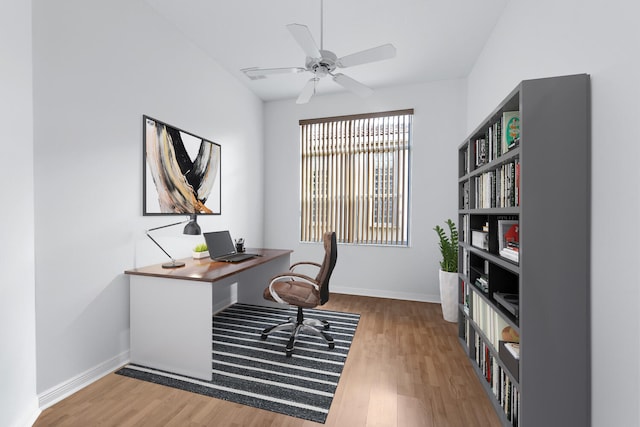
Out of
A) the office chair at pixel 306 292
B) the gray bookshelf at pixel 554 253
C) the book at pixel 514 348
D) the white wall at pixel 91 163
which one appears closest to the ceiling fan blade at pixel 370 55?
the gray bookshelf at pixel 554 253

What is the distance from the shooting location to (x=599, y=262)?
1229 mm

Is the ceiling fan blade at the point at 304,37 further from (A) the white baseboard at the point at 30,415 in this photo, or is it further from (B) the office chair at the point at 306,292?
(A) the white baseboard at the point at 30,415

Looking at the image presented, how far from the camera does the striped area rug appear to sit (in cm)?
176

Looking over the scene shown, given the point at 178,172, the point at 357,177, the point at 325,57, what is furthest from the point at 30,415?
the point at 357,177

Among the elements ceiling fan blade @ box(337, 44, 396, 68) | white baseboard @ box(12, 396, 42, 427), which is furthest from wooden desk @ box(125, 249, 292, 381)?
ceiling fan blade @ box(337, 44, 396, 68)

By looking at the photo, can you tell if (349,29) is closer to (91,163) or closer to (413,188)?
(413,188)

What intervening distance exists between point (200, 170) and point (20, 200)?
1.64 m

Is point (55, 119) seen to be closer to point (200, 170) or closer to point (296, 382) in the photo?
point (200, 170)

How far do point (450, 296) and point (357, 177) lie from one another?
6.42ft

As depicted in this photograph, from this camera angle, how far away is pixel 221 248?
288cm

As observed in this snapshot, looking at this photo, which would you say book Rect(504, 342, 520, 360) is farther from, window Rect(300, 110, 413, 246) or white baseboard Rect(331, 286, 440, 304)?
window Rect(300, 110, 413, 246)

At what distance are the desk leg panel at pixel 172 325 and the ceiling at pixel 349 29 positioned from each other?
7.55 ft

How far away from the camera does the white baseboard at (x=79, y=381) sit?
170 cm

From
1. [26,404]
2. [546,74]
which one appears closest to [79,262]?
[26,404]
